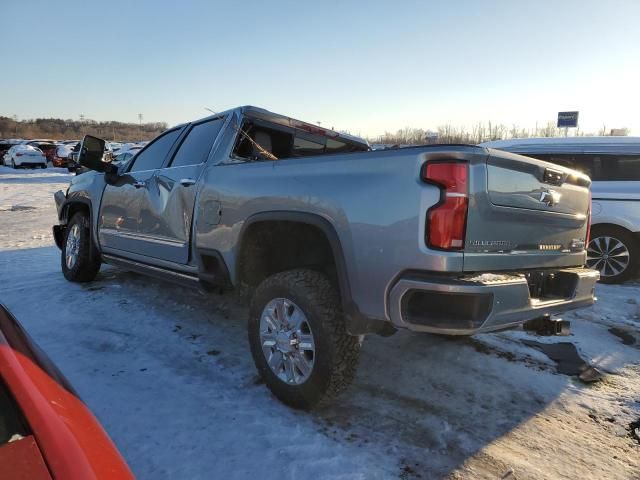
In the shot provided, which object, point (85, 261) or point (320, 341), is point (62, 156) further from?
point (320, 341)

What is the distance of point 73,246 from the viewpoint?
18.0 ft

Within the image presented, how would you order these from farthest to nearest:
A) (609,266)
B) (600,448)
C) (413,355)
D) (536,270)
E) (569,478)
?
(609,266), (413,355), (536,270), (600,448), (569,478)

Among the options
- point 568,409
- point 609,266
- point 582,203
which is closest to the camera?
point 568,409

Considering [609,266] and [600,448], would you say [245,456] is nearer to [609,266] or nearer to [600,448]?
[600,448]

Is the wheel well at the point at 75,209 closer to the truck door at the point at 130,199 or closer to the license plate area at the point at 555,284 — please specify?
the truck door at the point at 130,199

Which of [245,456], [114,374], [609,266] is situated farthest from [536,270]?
[609,266]

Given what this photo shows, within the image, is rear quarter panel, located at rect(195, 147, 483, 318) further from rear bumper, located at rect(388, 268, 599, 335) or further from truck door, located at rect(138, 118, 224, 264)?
truck door, located at rect(138, 118, 224, 264)

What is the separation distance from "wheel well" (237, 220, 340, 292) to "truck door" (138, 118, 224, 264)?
669 millimetres

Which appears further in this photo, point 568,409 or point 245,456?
point 568,409

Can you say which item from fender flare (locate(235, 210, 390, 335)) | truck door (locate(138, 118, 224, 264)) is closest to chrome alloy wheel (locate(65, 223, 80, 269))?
truck door (locate(138, 118, 224, 264))

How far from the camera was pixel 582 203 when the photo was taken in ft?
10.2

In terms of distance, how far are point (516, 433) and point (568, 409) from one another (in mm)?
531

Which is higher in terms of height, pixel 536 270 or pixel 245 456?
pixel 536 270

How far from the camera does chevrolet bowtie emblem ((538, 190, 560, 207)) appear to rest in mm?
2666
